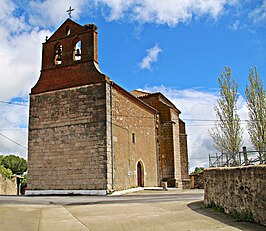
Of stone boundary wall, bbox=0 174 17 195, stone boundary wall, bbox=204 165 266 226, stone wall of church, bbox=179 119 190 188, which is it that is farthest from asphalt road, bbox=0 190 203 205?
stone boundary wall, bbox=0 174 17 195

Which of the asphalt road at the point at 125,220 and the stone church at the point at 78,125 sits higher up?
the stone church at the point at 78,125

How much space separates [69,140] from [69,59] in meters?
5.60

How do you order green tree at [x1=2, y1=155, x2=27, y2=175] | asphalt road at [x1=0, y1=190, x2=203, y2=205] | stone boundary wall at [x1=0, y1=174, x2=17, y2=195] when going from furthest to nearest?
green tree at [x1=2, y1=155, x2=27, y2=175], stone boundary wall at [x1=0, y1=174, x2=17, y2=195], asphalt road at [x1=0, y1=190, x2=203, y2=205]

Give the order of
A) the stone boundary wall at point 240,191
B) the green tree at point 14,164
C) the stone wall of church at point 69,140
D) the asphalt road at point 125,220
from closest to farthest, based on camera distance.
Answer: the stone boundary wall at point 240,191
the asphalt road at point 125,220
the stone wall of church at point 69,140
the green tree at point 14,164

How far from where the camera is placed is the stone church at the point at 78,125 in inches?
742

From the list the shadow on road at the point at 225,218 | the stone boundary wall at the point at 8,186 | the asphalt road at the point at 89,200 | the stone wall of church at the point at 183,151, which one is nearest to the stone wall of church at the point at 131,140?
the asphalt road at the point at 89,200

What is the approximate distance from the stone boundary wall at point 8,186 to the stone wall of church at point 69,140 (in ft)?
44.2

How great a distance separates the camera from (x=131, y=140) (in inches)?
904

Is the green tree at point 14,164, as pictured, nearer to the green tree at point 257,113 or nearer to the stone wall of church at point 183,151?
the stone wall of church at point 183,151

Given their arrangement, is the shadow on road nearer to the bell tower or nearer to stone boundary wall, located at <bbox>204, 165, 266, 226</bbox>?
stone boundary wall, located at <bbox>204, 165, 266, 226</bbox>

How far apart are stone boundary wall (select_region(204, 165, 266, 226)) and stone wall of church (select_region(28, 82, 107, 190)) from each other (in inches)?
385

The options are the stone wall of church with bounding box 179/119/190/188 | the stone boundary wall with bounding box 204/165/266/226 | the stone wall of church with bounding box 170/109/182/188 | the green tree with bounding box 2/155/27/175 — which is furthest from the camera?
the green tree with bounding box 2/155/27/175

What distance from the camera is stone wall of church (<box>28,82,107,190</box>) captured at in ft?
61.4

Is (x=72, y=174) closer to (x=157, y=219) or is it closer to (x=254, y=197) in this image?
(x=157, y=219)
